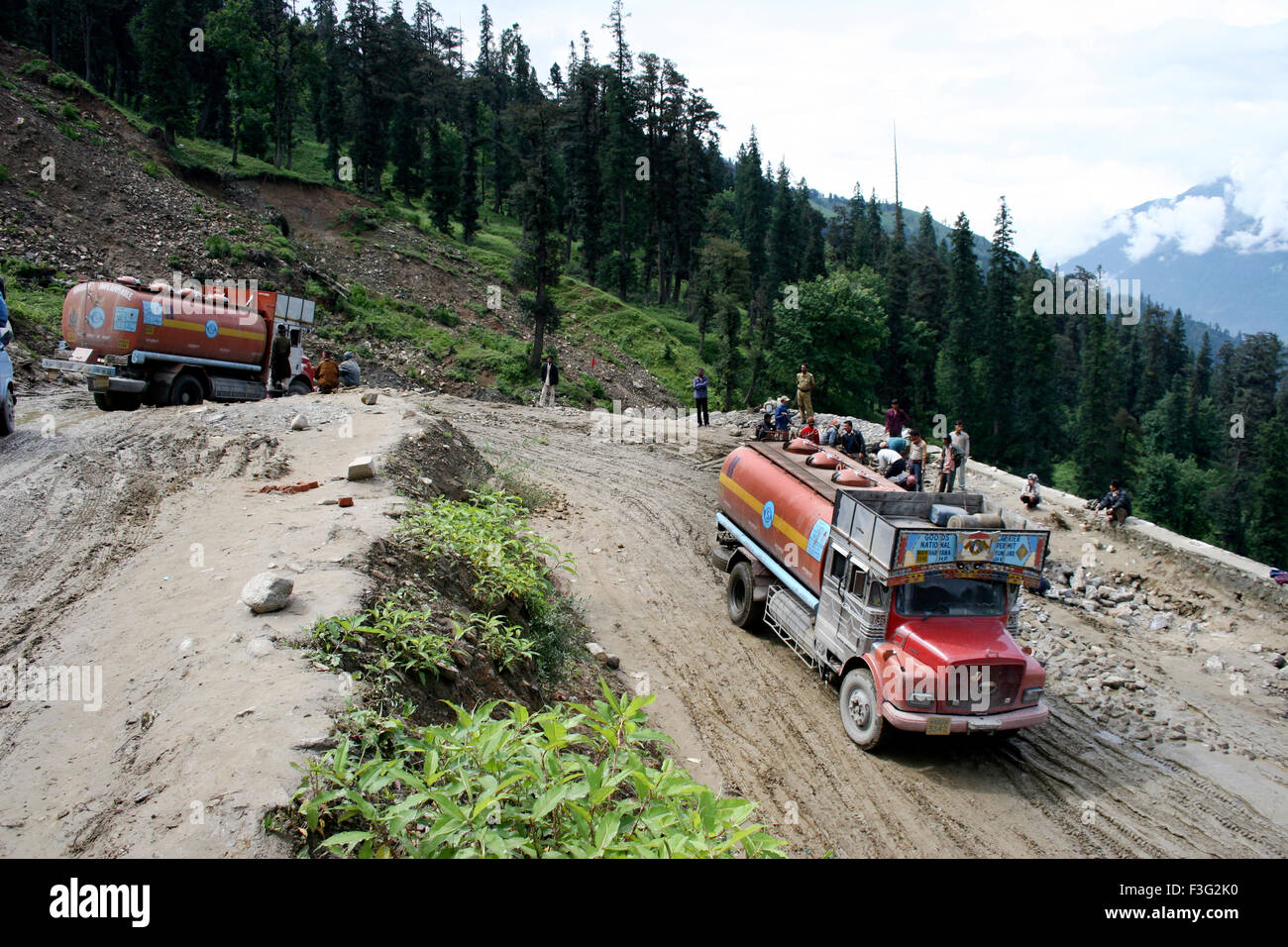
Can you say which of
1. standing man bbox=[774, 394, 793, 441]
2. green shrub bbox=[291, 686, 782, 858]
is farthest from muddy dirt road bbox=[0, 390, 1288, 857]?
standing man bbox=[774, 394, 793, 441]

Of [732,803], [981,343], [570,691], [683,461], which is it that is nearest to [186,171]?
[683,461]

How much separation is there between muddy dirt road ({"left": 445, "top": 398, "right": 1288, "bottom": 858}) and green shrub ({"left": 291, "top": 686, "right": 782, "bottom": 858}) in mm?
4433

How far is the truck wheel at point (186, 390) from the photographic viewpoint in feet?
58.5

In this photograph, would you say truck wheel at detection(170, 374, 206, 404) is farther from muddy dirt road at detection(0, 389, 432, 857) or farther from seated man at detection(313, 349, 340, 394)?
muddy dirt road at detection(0, 389, 432, 857)

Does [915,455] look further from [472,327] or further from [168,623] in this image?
[472,327]

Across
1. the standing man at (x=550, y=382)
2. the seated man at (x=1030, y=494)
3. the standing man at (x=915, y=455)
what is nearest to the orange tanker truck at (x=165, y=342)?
the standing man at (x=550, y=382)

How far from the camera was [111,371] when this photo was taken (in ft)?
56.3

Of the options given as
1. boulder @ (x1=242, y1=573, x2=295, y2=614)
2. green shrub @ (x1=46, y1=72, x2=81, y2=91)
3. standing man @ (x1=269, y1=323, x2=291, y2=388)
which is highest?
green shrub @ (x1=46, y1=72, x2=81, y2=91)

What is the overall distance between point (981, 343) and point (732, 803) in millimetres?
68779

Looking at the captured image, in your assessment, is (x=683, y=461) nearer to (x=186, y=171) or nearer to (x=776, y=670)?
(x=776, y=670)

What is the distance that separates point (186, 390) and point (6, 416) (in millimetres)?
4294

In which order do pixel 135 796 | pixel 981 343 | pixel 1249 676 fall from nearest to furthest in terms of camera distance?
pixel 135 796 < pixel 1249 676 < pixel 981 343

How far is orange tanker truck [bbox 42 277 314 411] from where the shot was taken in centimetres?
1695
